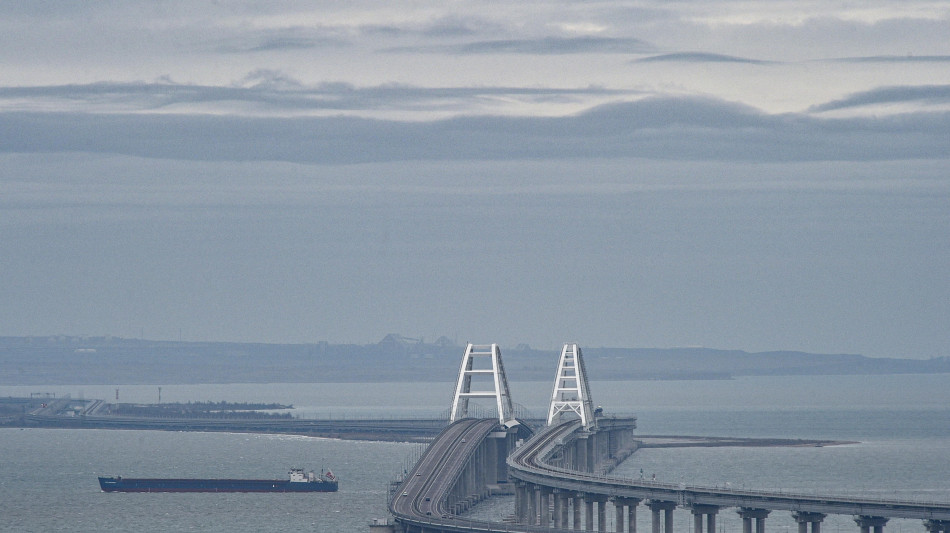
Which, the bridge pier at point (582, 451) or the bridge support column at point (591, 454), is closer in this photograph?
the bridge pier at point (582, 451)

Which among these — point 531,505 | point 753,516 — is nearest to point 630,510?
point 753,516

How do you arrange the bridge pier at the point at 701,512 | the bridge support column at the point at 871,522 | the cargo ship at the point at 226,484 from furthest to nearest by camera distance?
the cargo ship at the point at 226,484 → the bridge pier at the point at 701,512 → the bridge support column at the point at 871,522

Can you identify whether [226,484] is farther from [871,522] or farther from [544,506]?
[871,522]

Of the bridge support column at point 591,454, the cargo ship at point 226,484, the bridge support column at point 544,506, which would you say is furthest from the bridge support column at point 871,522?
the bridge support column at point 591,454

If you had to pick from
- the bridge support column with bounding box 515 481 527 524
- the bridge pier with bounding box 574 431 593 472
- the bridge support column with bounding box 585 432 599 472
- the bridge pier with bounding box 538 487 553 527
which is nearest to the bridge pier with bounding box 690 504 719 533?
the bridge pier with bounding box 538 487 553 527

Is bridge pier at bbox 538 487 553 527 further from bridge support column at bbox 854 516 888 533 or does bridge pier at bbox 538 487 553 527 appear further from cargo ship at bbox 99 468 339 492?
cargo ship at bbox 99 468 339 492

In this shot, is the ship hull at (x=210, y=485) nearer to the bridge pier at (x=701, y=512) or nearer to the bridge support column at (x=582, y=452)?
the bridge support column at (x=582, y=452)

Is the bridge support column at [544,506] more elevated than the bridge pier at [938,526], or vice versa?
the bridge support column at [544,506]

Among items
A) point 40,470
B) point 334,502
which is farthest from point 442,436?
point 40,470
